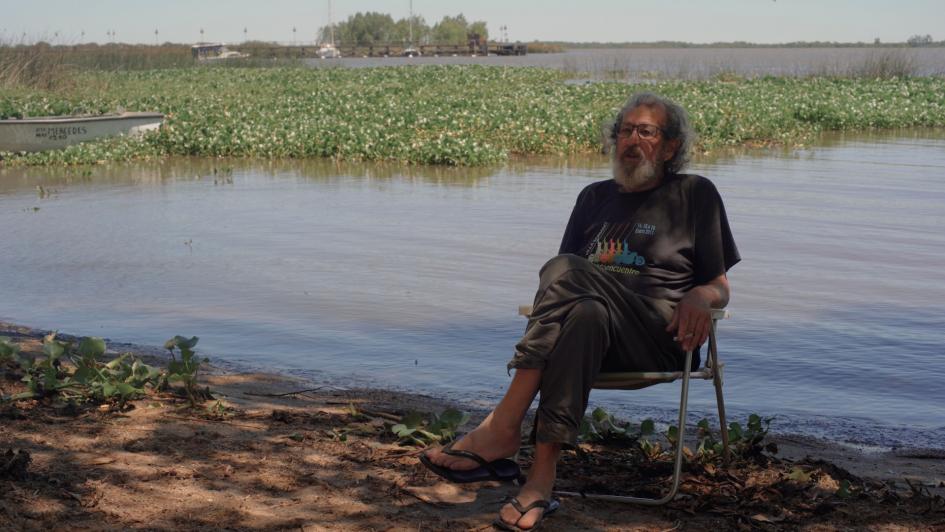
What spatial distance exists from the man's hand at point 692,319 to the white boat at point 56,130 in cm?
1758

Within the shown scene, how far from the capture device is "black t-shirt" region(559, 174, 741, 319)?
4.17 m

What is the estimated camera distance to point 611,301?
153 inches

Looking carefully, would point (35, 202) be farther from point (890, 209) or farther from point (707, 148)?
point (707, 148)

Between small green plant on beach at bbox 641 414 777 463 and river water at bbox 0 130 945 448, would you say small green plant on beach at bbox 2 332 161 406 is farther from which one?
small green plant on beach at bbox 641 414 777 463

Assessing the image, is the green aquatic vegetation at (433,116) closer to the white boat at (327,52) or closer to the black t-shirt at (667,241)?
the black t-shirt at (667,241)

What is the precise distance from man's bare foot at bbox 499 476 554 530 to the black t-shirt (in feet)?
2.58

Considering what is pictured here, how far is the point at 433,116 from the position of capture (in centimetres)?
2314

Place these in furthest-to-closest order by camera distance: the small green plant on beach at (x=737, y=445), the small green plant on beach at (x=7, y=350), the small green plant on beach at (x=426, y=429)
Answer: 1. the small green plant on beach at (x=7, y=350)
2. the small green plant on beach at (x=426, y=429)
3. the small green plant on beach at (x=737, y=445)

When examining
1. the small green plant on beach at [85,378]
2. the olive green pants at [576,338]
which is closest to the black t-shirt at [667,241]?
the olive green pants at [576,338]

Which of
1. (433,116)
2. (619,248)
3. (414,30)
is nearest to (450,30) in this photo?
(414,30)

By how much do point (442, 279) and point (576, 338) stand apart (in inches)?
220

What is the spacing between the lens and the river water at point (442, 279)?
6.39m

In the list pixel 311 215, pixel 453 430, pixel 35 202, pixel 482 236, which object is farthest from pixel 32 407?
pixel 35 202

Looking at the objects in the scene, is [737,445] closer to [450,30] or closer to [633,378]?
[633,378]
